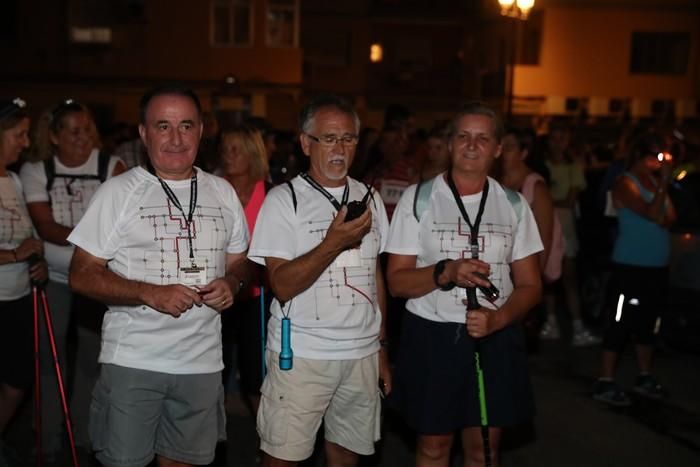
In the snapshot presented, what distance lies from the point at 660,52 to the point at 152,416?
3109 cm

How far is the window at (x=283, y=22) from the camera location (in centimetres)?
3098

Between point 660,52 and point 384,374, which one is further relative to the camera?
point 660,52

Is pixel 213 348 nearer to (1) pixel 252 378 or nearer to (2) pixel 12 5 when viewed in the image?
(1) pixel 252 378

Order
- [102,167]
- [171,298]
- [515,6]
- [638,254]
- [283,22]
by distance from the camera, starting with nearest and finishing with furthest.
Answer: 1. [171,298]
2. [102,167]
3. [638,254]
4. [515,6]
5. [283,22]

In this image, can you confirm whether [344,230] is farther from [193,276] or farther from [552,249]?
[552,249]

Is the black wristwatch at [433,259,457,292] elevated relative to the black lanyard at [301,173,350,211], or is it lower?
lower

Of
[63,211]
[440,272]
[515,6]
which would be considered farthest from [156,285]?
[515,6]

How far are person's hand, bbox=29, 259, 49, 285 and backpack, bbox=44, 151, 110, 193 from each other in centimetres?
67

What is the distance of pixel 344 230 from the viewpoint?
12.2 ft

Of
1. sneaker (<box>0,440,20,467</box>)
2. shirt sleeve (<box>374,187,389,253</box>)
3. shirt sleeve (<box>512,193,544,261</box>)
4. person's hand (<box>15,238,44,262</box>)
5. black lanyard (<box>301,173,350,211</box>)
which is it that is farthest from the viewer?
sneaker (<box>0,440,20,467</box>)

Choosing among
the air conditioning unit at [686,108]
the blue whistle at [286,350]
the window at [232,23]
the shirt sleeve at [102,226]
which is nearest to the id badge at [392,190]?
the blue whistle at [286,350]

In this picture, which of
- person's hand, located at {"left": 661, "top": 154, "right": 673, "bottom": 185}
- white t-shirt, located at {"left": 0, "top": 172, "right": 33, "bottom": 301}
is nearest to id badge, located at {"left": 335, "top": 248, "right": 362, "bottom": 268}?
white t-shirt, located at {"left": 0, "top": 172, "right": 33, "bottom": 301}

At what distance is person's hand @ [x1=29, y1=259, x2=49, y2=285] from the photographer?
5.15 metres

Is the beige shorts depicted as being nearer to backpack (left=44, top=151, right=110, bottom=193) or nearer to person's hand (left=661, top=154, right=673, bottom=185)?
backpack (left=44, top=151, right=110, bottom=193)
